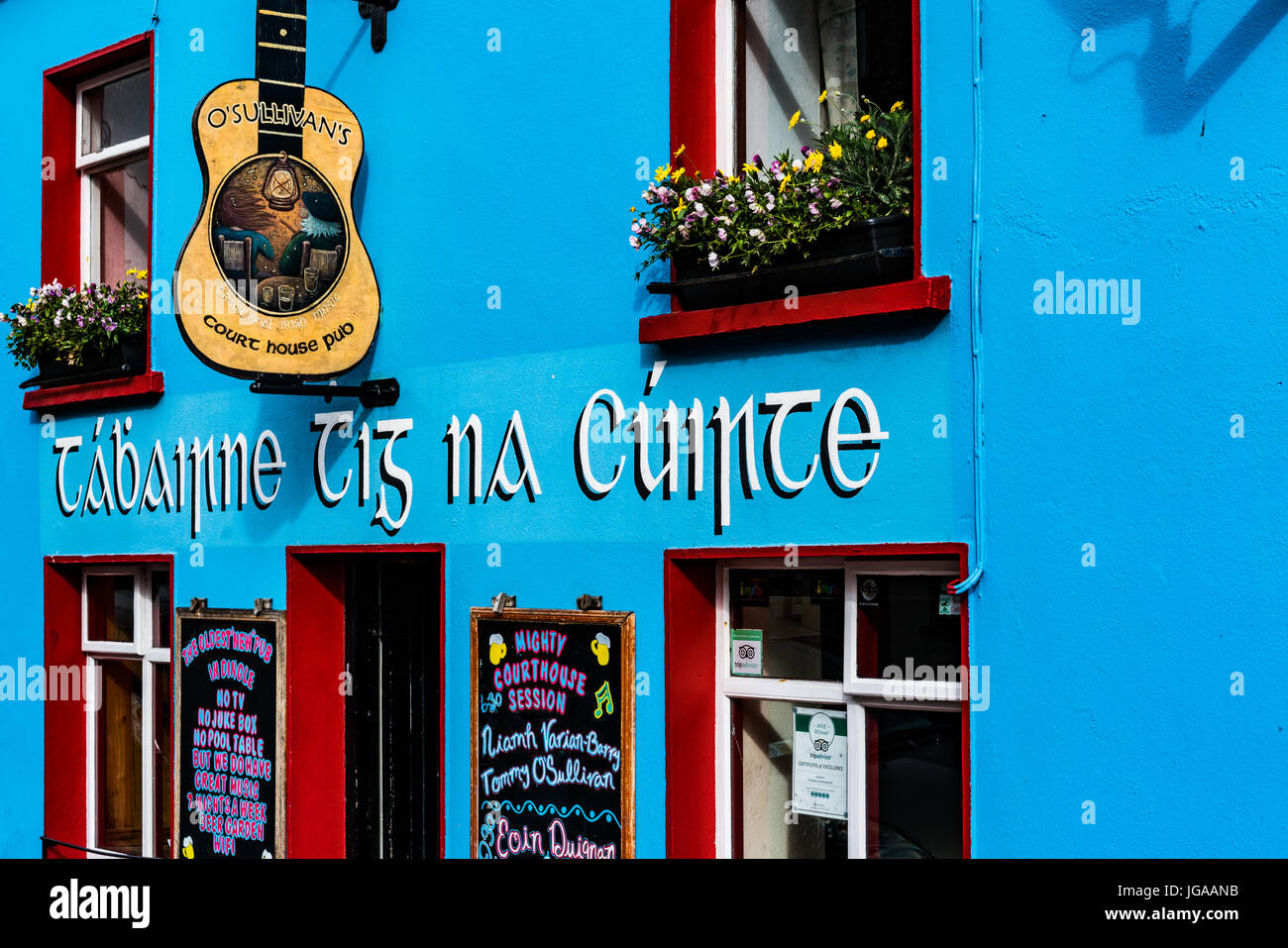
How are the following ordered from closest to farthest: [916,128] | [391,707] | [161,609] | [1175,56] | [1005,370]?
[1175,56], [1005,370], [916,128], [391,707], [161,609]

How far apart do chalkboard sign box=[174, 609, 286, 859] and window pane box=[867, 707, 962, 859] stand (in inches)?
132

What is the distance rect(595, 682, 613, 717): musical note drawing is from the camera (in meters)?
5.57

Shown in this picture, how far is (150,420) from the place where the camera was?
26.0 ft

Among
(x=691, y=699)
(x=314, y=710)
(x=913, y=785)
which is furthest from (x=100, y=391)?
(x=913, y=785)

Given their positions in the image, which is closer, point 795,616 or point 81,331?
point 795,616

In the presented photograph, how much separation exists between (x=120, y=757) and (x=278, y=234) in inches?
158

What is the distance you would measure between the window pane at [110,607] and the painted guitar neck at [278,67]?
341 cm

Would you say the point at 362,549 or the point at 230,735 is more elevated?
the point at 362,549

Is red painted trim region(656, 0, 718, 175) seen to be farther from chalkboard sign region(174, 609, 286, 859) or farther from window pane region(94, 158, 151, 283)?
window pane region(94, 158, 151, 283)

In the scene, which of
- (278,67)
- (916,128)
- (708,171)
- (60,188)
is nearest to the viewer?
(916,128)

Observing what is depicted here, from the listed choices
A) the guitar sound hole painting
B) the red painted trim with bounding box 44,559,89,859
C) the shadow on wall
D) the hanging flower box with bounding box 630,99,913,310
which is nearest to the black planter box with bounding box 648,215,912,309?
the hanging flower box with bounding box 630,99,913,310

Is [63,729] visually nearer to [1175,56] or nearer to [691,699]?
[691,699]

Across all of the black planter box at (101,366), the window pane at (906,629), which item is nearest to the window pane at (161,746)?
the black planter box at (101,366)

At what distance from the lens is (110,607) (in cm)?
862
